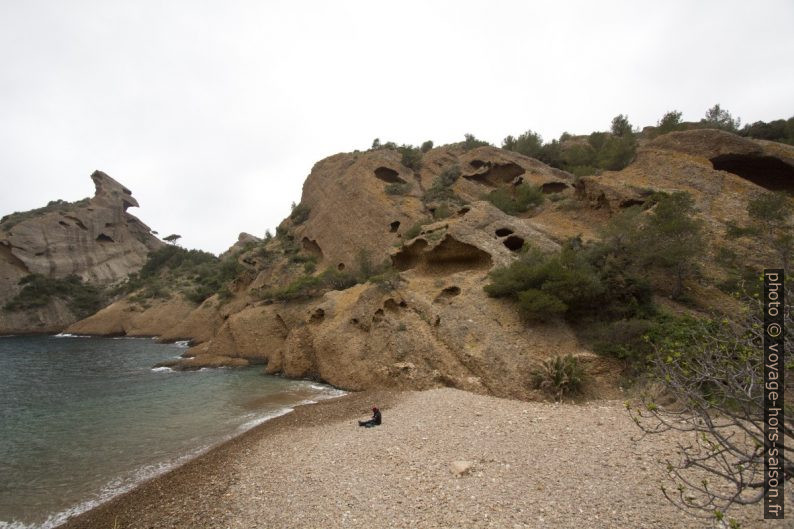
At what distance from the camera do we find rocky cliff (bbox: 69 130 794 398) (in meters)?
13.7

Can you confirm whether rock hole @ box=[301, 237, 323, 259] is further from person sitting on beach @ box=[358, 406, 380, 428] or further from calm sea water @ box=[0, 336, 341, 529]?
person sitting on beach @ box=[358, 406, 380, 428]

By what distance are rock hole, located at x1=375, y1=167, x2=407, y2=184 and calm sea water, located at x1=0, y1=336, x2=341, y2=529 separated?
22554mm

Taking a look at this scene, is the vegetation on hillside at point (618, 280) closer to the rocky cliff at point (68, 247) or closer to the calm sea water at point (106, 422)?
the calm sea water at point (106, 422)

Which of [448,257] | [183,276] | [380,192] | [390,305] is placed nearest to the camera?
[390,305]

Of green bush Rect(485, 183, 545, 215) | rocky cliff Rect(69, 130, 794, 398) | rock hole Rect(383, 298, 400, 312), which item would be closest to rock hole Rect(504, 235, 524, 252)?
rocky cliff Rect(69, 130, 794, 398)

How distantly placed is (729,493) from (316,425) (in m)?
9.18

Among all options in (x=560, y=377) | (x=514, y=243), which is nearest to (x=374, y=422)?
(x=560, y=377)

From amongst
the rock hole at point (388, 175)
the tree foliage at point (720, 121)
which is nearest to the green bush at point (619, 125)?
the tree foliage at point (720, 121)

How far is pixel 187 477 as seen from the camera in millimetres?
8164

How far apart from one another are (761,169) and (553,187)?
12017 millimetres

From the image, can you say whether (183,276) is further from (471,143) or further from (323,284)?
(471,143)

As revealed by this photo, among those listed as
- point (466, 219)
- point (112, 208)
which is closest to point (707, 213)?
point (466, 219)

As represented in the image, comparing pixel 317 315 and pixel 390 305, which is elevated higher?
pixel 390 305

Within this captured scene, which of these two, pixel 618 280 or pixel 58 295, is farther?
pixel 58 295
